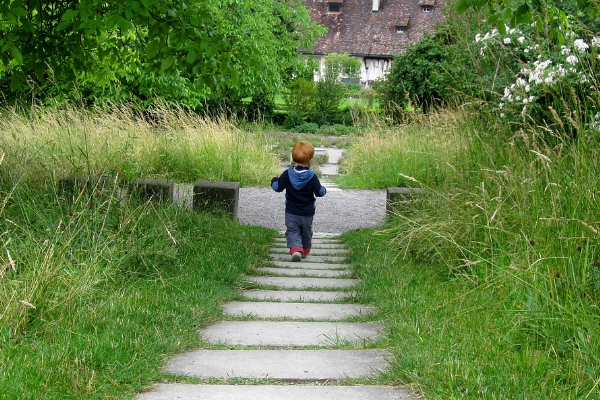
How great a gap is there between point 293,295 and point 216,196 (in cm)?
346

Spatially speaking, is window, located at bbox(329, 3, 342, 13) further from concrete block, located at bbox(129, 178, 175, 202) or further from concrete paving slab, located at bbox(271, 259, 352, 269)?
concrete paving slab, located at bbox(271, 259, 352, 269)

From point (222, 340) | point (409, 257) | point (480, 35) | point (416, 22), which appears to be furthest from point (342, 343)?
point (416, 22)

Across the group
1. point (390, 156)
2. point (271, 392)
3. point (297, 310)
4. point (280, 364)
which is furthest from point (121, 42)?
point (390, 156)

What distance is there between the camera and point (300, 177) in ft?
23.1

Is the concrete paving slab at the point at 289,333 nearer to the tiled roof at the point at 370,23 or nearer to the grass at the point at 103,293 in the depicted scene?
the grass at the point at 103,293

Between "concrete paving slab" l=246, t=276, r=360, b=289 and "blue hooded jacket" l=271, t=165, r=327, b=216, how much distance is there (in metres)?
1.32

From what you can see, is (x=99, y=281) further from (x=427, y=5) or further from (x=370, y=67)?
(x=427, y=5)

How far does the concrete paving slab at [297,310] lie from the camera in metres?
4.54

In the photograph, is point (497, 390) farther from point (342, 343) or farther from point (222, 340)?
point (222, 340)

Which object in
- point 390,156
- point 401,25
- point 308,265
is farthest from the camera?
point 401,25

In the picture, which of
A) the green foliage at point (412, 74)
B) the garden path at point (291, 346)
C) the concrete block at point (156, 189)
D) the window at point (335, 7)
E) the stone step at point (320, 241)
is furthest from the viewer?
the window at point (335, 7)

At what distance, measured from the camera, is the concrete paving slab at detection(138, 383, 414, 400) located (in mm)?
3018

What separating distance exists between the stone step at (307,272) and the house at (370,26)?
140 ft

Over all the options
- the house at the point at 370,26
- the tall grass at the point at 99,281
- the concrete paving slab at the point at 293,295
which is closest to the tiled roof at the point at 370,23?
the house at the point at 370,26
